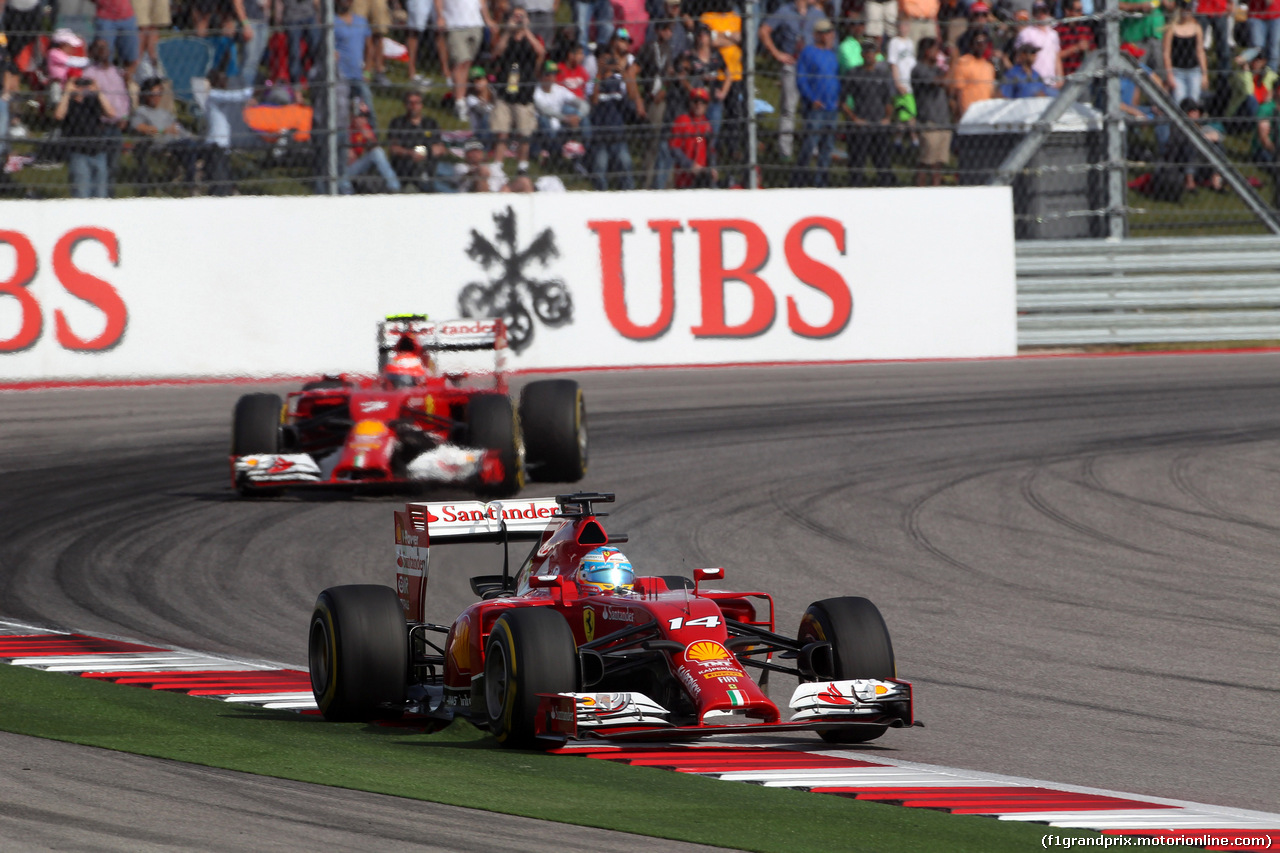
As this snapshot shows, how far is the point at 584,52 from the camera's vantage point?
1880 centimetres

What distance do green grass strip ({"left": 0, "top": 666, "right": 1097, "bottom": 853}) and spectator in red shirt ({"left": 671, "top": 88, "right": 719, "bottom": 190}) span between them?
37.8 ft

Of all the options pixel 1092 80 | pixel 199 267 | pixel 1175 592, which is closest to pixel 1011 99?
pixel 1092 80

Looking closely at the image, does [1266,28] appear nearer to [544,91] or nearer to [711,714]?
[544,91]

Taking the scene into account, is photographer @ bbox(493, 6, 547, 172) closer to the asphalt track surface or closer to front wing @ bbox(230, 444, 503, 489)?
the asphalt track surface

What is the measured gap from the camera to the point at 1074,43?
20.5 metres

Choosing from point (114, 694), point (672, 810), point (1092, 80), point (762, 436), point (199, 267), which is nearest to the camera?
point (672, 810)

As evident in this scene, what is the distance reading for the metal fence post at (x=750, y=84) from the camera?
18.7 meters

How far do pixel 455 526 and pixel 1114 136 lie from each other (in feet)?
43.3

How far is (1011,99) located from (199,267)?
858 centimetres

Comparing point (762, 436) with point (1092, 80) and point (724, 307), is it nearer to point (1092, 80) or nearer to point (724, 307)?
point (724, 307)

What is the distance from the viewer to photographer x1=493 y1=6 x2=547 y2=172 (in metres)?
18.5

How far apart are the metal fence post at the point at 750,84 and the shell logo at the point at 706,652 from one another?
40.5 ft

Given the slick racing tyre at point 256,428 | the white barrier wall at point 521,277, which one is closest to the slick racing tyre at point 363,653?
the slick racing tyre at point 256,428

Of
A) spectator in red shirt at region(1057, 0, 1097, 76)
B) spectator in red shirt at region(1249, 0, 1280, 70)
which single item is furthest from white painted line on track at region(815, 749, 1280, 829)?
spectator in red shirt at region(1249, 0, 1280, 70)
